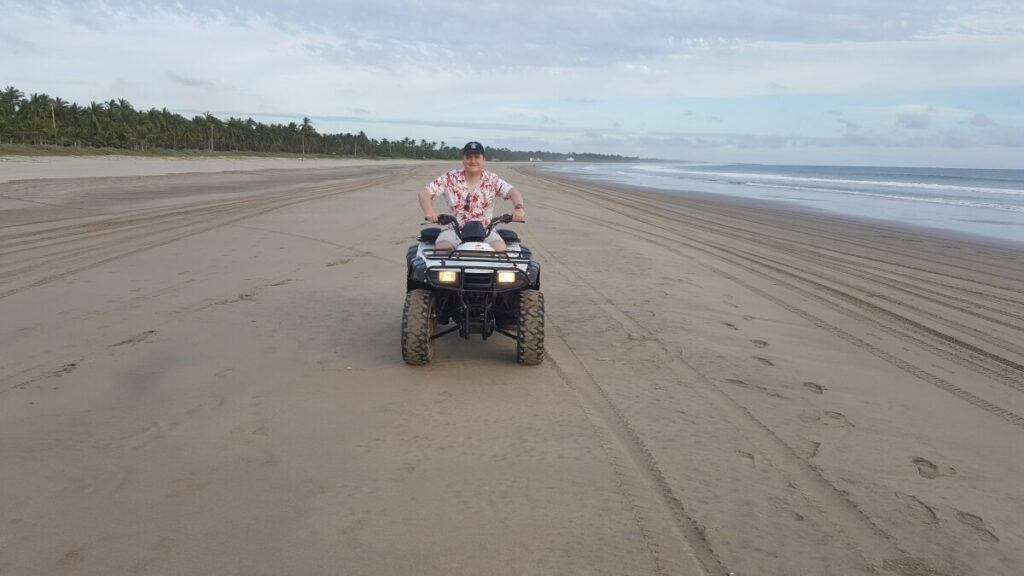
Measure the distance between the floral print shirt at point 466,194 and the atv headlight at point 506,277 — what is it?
0.81 meters

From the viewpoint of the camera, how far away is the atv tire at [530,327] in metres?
5.39

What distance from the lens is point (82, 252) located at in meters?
10.3

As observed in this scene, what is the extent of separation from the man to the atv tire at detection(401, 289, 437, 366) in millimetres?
663

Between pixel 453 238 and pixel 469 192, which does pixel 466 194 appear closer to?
pixel 469 192

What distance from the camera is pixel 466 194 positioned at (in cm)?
591

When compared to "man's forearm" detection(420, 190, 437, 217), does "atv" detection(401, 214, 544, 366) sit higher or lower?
lower

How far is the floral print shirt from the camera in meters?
5.90

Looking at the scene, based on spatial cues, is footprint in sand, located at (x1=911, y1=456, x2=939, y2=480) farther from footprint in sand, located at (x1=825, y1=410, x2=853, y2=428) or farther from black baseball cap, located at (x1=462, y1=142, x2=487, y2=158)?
black baseball cap, located at (x1=462, y1=142, x2=487, y2=158)

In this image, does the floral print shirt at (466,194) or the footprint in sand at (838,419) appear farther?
the floral print shirt at (466,194)

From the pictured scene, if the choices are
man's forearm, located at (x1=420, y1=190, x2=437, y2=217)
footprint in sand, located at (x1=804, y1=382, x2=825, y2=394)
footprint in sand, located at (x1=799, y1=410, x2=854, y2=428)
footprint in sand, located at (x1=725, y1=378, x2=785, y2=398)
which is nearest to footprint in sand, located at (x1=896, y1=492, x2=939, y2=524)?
footprint in sand, located at (x1=799, y1=410, x2=854, y2=428)

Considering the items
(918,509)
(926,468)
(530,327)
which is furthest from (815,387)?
(530,327)

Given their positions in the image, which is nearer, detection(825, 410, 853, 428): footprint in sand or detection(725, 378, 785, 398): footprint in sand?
detection(825, 410, 853, 428): footprint in sand

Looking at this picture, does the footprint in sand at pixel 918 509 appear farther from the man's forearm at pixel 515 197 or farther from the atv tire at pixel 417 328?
the man's forearm at pixel 515 197

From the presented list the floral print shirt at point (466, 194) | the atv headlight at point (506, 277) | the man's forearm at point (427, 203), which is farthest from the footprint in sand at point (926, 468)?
the man's forearm at point (427, 203)
